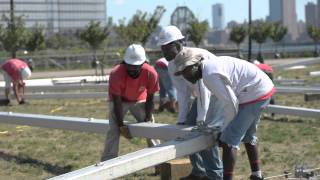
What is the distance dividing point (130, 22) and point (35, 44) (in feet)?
27.9

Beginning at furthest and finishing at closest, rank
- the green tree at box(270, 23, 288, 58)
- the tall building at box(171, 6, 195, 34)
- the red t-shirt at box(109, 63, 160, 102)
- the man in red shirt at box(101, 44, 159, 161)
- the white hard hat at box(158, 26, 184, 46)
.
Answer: the green tree at box(270, 23, 288, 58) → the tall building at box(171, 6, 195, 34) → the red t-shirt at box(109, 63, 160, 102) → the man in red shirt at box(101, 44, 159, 161) → the white hard hat at box(158, 26, 184, 46)

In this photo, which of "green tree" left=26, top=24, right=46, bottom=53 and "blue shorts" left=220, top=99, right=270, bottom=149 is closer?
"blue shorts" left=220, top=99, right=270, bottom=149

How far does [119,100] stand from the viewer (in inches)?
290

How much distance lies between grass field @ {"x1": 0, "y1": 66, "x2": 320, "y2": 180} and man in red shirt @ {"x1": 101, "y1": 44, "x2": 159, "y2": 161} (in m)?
0.59

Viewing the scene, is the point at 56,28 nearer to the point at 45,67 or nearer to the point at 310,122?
the point at 45,67

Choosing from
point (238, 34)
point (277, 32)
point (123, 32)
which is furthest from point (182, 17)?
point (123, 32)

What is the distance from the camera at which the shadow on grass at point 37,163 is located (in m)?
8.34

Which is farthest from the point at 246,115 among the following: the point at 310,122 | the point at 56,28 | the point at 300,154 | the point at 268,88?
the point at 56,28

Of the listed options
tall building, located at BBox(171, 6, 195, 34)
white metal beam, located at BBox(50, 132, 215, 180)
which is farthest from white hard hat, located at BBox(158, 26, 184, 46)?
tall building, located at BBox(171, 6, 195, 34)

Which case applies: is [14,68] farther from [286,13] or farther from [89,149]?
[286,13]

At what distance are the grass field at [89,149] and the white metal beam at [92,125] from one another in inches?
17.6

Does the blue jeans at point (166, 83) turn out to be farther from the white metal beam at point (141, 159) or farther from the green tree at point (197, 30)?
the green tree at point (197, 30)

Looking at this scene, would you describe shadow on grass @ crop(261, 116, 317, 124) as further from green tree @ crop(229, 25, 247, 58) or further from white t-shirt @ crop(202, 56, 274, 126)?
green tree @ crop(229, 25, 247, 58)

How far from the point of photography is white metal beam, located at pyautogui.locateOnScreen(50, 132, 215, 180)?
530 cm
